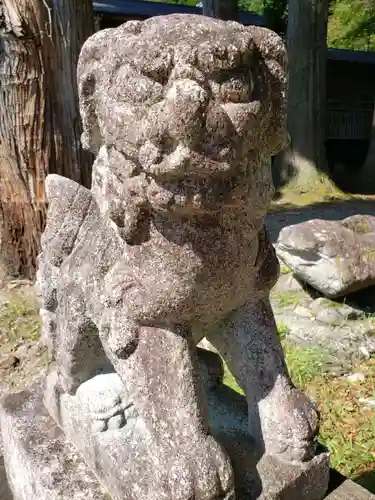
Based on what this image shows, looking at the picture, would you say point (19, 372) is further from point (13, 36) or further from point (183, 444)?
point (183, 444)

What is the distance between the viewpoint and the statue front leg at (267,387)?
1255mm

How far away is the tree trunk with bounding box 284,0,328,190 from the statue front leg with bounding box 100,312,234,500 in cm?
583

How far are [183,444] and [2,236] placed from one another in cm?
278

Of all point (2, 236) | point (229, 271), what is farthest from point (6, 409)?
point (2, 236)

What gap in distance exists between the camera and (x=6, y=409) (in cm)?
166

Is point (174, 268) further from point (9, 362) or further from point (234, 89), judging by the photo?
point (9, 362)

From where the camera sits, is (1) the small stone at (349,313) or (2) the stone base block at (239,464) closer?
(2) the stone base block at (239,464)

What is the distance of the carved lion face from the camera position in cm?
96

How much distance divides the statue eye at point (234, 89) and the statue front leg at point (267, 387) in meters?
0.50

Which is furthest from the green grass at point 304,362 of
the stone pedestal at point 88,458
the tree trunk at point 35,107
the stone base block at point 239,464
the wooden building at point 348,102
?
the wooden building at point 348,102

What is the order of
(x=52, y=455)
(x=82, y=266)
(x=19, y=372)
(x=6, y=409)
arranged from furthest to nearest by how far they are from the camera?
1. (x=19, y=372)
2. (x=6, y=409)
3. (x=52, y=455)
4. (x=82, y=266)

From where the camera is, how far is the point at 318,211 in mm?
6117

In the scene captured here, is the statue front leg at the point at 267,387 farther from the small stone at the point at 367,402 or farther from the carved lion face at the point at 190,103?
the small stone at the point at 367,402

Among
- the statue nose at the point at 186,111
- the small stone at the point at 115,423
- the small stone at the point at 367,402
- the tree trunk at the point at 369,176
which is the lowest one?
the tree trunk at the point at 369,176
